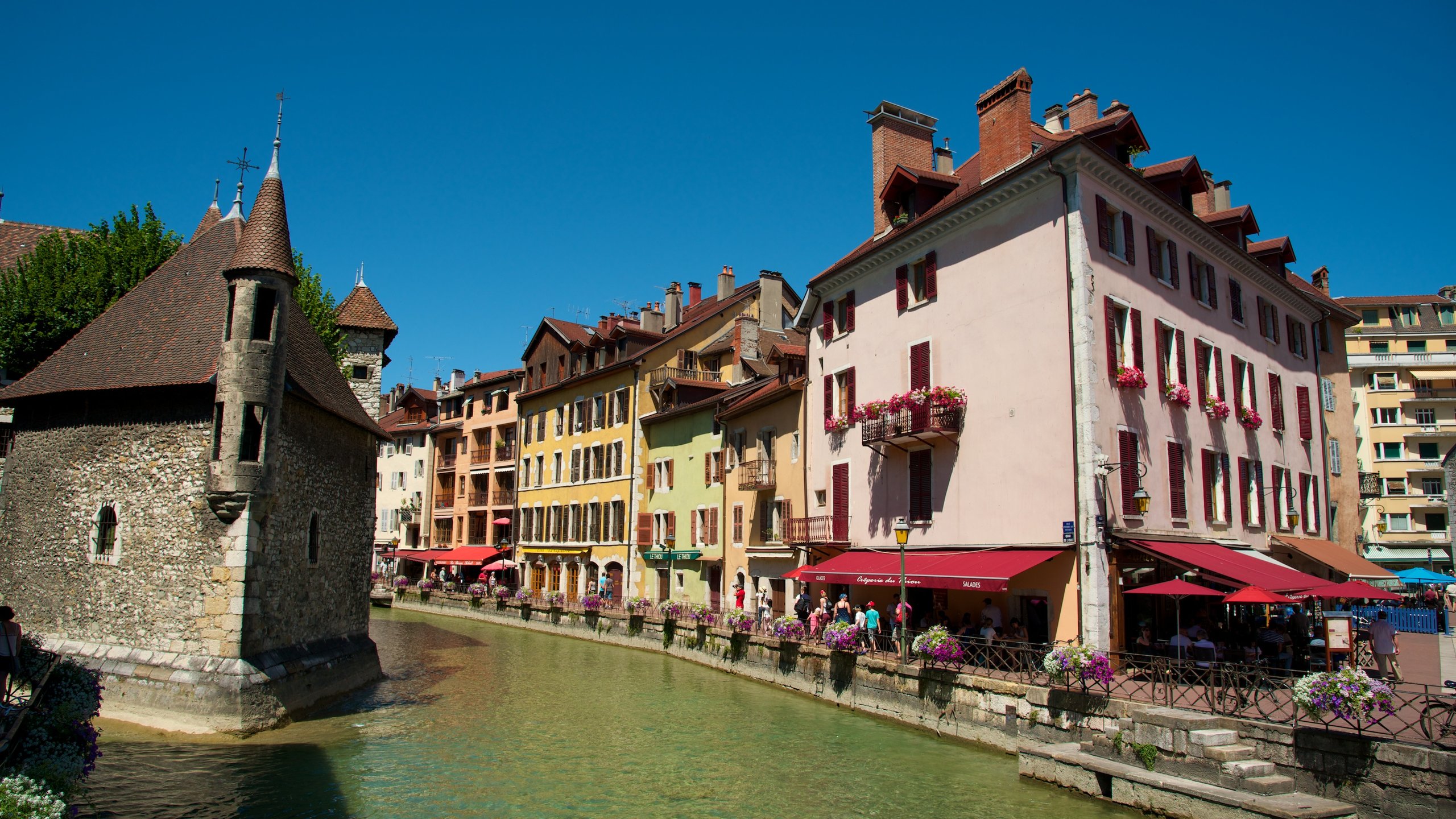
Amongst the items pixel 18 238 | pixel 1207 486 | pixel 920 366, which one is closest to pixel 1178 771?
pixel 1207 486

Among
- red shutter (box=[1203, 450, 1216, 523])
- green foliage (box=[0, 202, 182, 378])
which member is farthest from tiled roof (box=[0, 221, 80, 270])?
red shutter (box=[1203, 450, 1216, 523])

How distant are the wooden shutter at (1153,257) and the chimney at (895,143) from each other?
7.20 meters

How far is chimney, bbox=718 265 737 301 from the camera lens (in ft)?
151

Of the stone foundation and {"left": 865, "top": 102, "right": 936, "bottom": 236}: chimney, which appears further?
{"left": 865, "top": 102, "right": 936, "bottom": 236}: chimney

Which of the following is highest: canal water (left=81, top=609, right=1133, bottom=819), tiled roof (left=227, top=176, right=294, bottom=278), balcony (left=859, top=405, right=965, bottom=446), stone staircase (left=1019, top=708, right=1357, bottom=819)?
tiled roof (left=227, top=176, right=294, bottom=278)

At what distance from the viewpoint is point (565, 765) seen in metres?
15.0

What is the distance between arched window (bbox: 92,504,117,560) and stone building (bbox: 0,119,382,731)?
0.03 metres

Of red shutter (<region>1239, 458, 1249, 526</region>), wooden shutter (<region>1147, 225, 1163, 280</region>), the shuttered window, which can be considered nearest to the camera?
wooden shutter (<region>1147, 225, 1163, 280</region>)

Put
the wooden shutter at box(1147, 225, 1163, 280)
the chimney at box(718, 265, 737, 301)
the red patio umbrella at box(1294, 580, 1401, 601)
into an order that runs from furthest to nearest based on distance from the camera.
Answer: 1. the chimney at box(718, 265, 737, 301)
2. the wooden shutter at box(1147, 225, 1163, 280)
3. the red patio umbrella at box(1294, 580, 1401, 601)

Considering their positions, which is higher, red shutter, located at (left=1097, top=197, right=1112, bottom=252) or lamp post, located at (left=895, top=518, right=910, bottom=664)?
red shutter, located at (left=1097, top=197, right=1112, bottom=252)

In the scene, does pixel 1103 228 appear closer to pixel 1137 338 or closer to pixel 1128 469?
pixel 1137 338

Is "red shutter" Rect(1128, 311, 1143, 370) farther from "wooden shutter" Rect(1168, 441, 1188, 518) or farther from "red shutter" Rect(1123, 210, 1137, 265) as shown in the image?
"wooden shutter" Rect(1168, 441, 1188, 518)

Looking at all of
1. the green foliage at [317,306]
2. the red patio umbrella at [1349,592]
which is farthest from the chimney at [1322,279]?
the green foliage at [317,306]

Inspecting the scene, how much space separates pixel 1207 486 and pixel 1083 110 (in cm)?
1076
